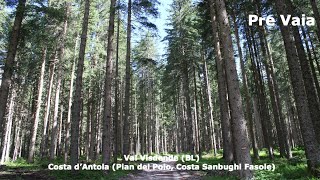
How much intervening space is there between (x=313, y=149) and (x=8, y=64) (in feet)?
39.0

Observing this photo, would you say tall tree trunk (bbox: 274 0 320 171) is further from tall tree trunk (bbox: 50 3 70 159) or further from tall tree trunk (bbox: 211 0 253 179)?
tall tree trunk (bbox: 50 3 70 159)

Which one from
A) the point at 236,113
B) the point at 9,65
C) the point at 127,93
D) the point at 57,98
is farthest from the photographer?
the point at 57,98

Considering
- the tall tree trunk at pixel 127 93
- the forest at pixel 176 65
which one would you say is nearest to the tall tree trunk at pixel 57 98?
the forest at pixel 176 65

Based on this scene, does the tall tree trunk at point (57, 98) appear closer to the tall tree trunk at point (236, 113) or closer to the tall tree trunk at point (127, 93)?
the tall tree trunk at point (127, 93)

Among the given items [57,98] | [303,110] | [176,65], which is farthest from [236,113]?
[176,65]

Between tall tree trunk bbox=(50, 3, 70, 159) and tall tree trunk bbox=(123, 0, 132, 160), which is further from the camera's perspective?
tall tree trunk bbox=(50, 3, 70, 159)

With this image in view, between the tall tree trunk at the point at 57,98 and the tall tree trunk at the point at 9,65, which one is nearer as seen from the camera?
the tall tree trunk at the point at 9,65

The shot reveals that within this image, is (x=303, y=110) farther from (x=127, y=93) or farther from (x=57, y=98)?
(x=57, y=98)

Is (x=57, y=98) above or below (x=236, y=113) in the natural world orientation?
above

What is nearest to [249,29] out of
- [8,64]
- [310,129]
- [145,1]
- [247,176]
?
[145,1]

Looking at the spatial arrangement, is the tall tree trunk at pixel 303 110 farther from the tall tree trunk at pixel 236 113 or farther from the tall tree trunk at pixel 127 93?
the tall tree trunk at pixel 127 93

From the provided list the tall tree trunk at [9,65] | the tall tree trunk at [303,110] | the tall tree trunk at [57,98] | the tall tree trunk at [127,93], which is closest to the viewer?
the tall tree trunk at [303,110]

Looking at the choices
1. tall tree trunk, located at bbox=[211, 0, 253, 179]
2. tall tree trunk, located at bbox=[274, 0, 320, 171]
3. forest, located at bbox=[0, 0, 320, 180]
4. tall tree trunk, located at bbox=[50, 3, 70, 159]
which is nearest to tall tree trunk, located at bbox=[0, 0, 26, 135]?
forest, located at bbox=[0, 0, 320, 180]

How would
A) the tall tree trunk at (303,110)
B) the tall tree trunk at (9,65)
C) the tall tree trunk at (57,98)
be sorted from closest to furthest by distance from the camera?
the tall tree trunk at (303,110)
the tall tree trunk at (9,65)
the tall tree trunk at (57,98)
